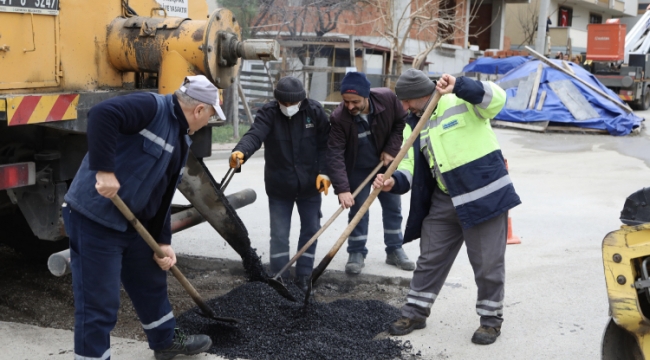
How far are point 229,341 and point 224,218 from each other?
98 cm

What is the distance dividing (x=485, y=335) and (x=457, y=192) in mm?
875

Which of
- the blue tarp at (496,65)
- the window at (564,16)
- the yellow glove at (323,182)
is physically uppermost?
the window at (564,16)

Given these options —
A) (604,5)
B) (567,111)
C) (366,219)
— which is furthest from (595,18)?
(366,219)

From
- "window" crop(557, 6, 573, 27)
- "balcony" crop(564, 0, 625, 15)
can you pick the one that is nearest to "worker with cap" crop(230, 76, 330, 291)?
"window" crop(557, 6, 573, 27)

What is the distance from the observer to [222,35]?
4531 millimetres

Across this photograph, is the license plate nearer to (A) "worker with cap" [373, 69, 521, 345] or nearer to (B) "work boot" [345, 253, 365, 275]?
(A) "worker with cap" [373, 69, 521, 345]

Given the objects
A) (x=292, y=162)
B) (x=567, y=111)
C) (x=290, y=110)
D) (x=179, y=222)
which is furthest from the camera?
(x=567, y=111)

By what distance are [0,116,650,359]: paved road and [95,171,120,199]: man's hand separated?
4.17 feet

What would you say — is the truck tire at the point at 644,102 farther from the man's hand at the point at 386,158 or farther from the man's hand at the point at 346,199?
the man's hand at the point at 346,199

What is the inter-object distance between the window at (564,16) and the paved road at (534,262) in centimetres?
2816

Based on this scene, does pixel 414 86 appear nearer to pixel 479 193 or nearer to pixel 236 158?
pixel 479 193

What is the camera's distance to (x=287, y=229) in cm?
534

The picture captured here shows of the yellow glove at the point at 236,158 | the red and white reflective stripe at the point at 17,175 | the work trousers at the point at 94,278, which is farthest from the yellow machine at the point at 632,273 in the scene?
the red and white reflective stripe at the point at 17,175

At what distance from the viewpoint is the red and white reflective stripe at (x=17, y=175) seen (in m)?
3.93
